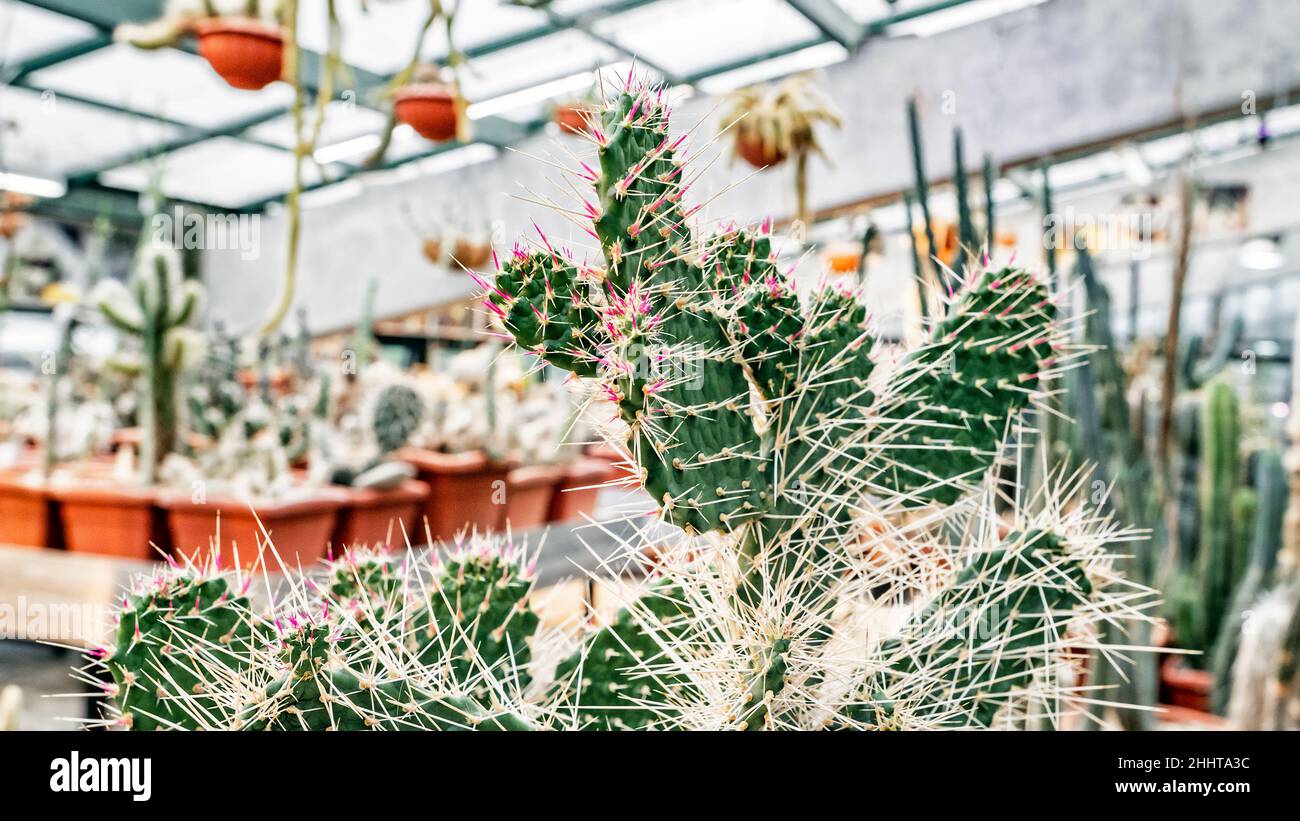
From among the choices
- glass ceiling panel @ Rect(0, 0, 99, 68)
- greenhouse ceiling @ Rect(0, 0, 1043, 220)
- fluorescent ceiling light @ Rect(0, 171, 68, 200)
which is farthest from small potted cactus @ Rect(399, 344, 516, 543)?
fluorescent ceiling light @ Rect(0, 171, 68, 200)

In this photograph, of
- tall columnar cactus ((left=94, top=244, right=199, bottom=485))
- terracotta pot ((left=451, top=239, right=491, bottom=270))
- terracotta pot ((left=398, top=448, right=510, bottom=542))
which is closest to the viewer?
tall columnar cactus ((left=94, top=244, right=199, bottom=485))

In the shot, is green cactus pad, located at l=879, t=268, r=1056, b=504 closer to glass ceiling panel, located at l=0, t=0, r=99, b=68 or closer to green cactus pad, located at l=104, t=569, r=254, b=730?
green cactus pad, located at l=104, t=569, r=254, b=730

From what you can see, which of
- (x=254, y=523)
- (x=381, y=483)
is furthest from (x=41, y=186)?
(x=254, y=523)

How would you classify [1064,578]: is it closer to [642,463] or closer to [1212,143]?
[642,463]

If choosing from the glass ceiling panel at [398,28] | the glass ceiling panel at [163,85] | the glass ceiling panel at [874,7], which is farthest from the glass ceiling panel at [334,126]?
the glass ceiling panel at [874,7]

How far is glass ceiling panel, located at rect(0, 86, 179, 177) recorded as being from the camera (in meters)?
4.36

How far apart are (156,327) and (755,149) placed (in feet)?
4.32

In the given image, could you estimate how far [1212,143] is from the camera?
6957 mm

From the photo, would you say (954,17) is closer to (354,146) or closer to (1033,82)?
(1033,82)

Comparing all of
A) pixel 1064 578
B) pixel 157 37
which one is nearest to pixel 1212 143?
pixel 157 37

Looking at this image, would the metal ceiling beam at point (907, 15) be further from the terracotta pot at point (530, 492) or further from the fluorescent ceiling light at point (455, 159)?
the terracotta pot at point (530, 492)

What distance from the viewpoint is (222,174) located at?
5438 mm

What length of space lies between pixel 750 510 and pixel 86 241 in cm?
826

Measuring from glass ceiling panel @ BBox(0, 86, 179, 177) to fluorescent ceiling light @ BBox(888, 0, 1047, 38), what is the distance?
3507mm
